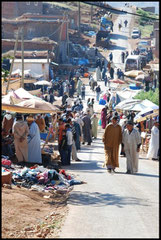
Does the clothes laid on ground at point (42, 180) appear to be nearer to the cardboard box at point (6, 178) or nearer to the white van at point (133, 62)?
the cardboard box at point (6, 178)

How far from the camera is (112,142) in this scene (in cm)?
1504

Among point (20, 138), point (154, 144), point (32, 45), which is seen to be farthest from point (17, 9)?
point (20, 138)

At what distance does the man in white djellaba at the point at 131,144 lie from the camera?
14.9 m

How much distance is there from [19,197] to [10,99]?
7.84m

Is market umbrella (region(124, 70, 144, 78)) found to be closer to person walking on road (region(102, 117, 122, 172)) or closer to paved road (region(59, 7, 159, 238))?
paved road (region(59, 7, 159, 238))

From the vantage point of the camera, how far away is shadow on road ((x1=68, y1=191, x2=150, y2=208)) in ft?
36.1

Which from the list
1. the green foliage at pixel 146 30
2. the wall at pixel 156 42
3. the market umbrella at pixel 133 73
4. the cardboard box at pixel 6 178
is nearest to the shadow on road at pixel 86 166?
the cardboard box at pixel 6 178

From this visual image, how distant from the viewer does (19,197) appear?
10961 millimetres

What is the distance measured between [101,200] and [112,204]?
0.50 m

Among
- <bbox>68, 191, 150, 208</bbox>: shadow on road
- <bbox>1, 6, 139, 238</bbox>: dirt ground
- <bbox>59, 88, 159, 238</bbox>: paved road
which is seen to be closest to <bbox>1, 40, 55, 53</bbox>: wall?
<bbox>59, 88, 159, 238</bbox>: paved road

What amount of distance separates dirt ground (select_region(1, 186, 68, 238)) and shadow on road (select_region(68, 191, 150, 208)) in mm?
228

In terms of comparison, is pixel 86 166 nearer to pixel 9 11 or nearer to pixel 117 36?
pixel 9 11

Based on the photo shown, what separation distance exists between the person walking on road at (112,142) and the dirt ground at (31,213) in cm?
298

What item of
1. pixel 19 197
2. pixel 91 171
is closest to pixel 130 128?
pixel 91 171
